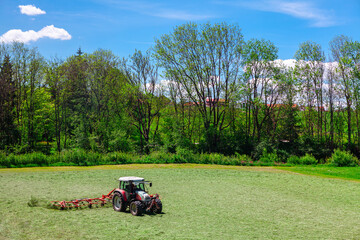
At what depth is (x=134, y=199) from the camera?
14250 mm

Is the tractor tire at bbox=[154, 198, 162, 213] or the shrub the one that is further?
the shrub

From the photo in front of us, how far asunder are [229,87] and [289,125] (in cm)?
1033

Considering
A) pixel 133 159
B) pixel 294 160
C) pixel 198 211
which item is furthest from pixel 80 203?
pixel 294 160

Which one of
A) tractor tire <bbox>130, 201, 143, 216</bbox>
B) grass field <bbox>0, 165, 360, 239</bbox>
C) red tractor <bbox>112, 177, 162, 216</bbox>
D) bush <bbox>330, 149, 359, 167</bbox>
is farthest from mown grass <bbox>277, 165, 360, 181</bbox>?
tractor tire <bbox>130, 201, 143, 216</bbox>

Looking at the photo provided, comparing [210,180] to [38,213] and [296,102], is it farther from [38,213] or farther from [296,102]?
[296,102]

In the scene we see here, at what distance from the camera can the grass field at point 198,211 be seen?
11328mm

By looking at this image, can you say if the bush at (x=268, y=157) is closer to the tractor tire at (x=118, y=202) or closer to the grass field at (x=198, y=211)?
the grass field at (x=198, y=211)

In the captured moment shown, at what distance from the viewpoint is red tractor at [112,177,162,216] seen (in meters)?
13.7

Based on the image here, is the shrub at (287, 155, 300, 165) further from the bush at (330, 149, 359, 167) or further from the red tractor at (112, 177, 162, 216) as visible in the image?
the red tractor at (112, 177, 162, 216)

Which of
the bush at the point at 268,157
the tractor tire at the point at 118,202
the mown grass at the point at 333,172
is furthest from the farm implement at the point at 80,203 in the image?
the bush at the point at 268,157

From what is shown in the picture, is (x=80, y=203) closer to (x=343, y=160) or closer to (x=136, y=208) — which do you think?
(x=136, y=208)

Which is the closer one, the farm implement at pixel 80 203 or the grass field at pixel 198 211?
the grass field at pixel 198 211

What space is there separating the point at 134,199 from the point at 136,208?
2.56 ft

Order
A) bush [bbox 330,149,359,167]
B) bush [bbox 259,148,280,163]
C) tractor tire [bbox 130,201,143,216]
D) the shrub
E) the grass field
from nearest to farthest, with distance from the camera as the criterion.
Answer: the grass field < tractor tire [bbox 130,201,143,216] < bush [bbox 330,149,359,167] < the shrub < bush [bbox 259,148,280,163]
